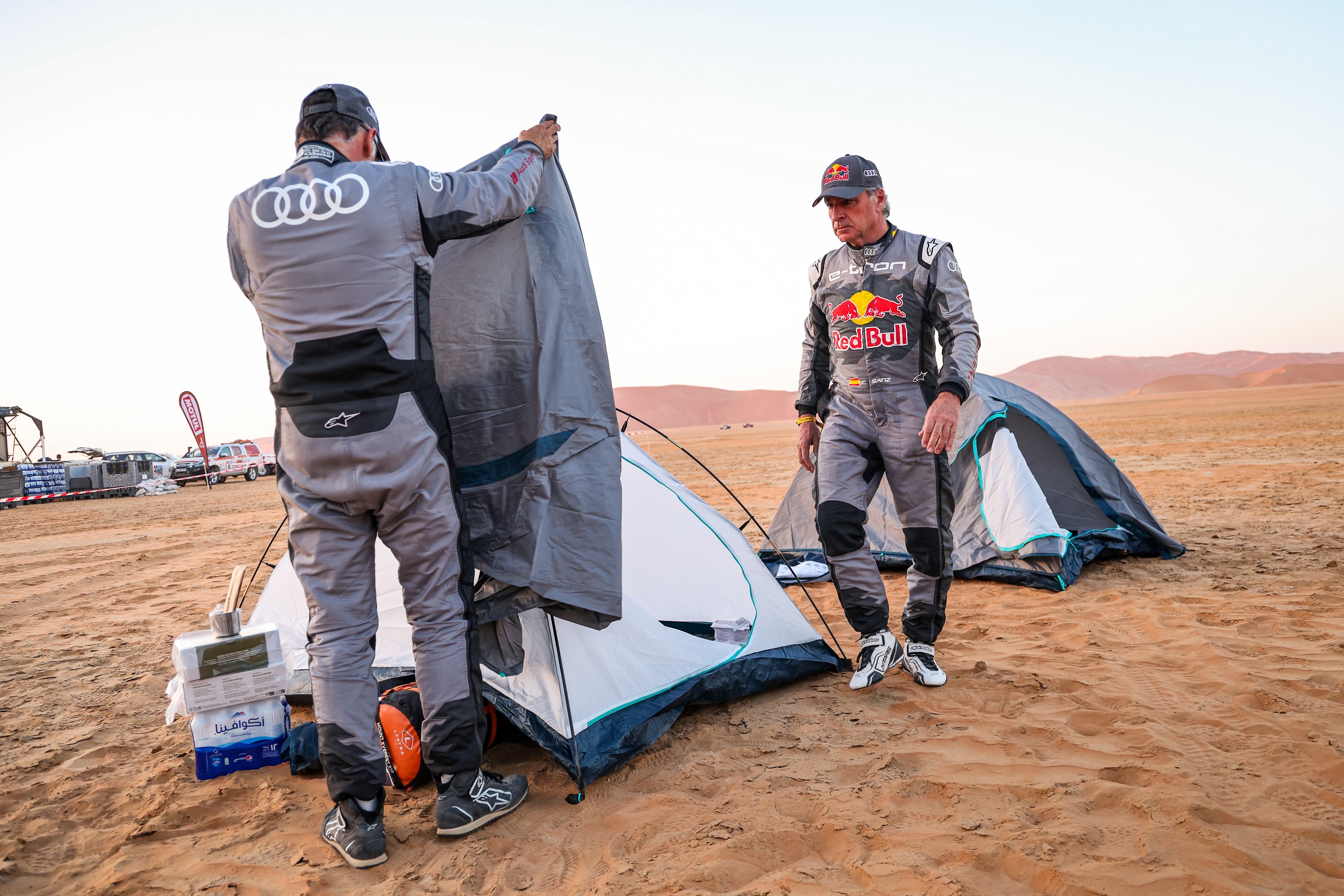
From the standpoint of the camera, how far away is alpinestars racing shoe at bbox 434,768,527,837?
2350 mm

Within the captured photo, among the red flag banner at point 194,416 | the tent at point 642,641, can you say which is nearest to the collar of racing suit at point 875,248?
the tent at point 642,641

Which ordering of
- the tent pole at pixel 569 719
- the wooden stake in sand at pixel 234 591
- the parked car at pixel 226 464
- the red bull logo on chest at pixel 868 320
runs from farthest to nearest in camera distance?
1. the parked car at pixel 226 464
2. the red bull logo on chest at pixel 868 320
3. the wooden stake in sand at pixel 234 591
4. the tent pole at pixel 569 719

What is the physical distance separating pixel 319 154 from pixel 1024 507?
4.57 metres

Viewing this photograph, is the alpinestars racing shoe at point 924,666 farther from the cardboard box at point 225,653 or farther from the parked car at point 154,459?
the parked car at point 154,459

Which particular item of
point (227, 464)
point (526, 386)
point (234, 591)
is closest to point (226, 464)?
point (227, 464)

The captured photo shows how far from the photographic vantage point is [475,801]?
240 centimetres

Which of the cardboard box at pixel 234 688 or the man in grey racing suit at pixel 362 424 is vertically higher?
the man in grey racing suit at pixel 362 424

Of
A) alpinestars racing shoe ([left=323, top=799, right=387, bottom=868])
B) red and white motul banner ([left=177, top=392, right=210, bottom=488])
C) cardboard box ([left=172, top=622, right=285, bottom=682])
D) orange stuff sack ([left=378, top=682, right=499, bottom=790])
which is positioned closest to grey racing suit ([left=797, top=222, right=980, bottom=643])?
orange stuff sack ([left=378, top=682, right=499, bottom=790])

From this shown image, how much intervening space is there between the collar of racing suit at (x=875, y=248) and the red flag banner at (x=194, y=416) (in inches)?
941

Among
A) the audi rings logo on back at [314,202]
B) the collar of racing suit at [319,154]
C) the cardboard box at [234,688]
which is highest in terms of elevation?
the collar of racing suit at [319,154]

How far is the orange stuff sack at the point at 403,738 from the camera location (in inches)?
107

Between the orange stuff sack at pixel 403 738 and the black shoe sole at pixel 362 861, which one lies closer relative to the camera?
the black shoe sole at pixel 362 861

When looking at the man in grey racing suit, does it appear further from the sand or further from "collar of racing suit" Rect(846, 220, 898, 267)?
"collar of racing suit" Rect(846, 220, 898, 267)

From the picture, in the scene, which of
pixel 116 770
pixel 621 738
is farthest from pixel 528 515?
pixel 116 770
